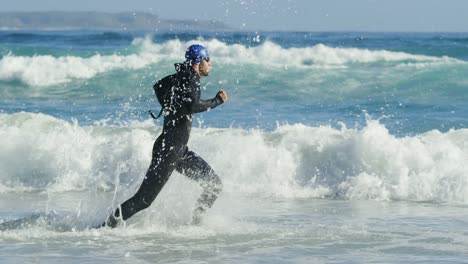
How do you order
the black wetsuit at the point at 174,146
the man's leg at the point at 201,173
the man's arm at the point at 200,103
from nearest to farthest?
the man's arm at the point at 200,103, the black wetsuit at the point at 174,146, the man's leg at the point at 201,173

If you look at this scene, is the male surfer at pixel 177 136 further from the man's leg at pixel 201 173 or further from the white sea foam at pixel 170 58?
the white sea foam at pixel 170 58

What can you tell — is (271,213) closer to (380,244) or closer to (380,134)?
(380,244)

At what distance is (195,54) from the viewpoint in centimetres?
848

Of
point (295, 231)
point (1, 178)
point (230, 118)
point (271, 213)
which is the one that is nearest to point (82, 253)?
point (295, 231)

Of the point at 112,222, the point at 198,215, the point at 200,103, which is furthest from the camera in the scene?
the point at 198,215

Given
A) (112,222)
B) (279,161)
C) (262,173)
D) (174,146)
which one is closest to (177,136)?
(174,146)

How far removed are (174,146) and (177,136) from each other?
0.10 metres

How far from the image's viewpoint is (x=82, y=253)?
7.91 meters

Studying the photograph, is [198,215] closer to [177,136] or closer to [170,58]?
[177,136]

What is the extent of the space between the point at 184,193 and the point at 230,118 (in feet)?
29.2

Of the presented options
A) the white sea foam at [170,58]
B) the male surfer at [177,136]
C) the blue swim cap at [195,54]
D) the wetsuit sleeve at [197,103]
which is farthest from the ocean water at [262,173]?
the white sea foam at [170,58]

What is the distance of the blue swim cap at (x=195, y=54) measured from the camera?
27.8 feet

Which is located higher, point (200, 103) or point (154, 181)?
point (200, 103)

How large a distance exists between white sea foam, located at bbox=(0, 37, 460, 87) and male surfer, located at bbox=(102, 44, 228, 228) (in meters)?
18.6
